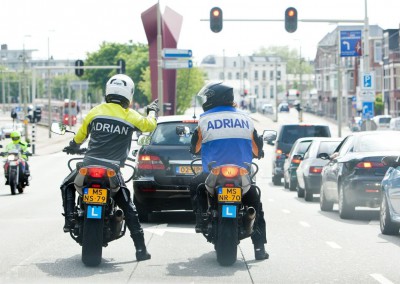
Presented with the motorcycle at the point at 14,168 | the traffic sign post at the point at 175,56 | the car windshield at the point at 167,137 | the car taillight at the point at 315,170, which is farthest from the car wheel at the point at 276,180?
the traffic sign post at the point at 175,56

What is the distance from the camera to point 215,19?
33.6 metres

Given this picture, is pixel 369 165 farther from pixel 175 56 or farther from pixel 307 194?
pixel 175 56

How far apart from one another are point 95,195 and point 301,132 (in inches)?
Result: 879

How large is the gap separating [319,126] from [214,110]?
2191 centimetres

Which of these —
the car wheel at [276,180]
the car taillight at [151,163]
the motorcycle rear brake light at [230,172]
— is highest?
the motorcycle rear brake light at [230,172]

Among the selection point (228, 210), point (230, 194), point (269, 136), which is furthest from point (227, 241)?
point (269, 136)

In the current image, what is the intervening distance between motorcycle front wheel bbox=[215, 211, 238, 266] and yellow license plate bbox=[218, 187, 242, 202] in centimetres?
18

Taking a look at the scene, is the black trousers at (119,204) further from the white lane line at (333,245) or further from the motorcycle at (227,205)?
the white lane line at (333,245)

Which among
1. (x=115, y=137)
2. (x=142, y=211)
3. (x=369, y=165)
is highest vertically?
(x=115, y=137)

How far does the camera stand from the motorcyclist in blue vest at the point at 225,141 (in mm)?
10867

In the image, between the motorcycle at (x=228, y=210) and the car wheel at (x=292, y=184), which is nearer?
the motorcycle at (x=228, y=210)

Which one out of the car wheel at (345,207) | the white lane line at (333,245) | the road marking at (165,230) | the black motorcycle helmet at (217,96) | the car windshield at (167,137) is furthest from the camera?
the car wheel at (345,207)

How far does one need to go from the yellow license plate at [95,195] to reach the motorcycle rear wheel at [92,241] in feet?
0.58

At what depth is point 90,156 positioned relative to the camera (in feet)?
35.2
